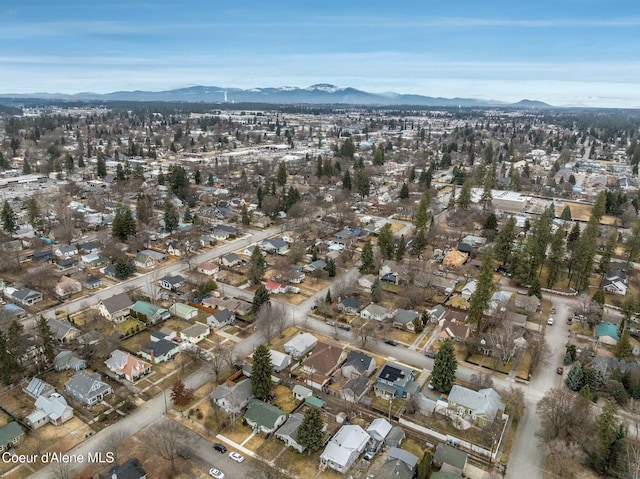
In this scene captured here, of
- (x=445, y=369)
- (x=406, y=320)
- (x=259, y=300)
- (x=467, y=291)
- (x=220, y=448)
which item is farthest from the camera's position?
(x=467, y=291)

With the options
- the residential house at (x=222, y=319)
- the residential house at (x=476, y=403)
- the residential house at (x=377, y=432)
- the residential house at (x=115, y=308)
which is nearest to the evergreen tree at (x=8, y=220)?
the residential house at (x=115, y=308)

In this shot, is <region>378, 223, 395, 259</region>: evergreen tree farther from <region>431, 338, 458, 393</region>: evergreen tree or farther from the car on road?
the car on road

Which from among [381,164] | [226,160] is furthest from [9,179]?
[381,164]

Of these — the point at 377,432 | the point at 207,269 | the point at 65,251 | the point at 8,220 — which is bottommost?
the point at 377,432

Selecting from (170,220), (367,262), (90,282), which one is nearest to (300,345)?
(367,262)

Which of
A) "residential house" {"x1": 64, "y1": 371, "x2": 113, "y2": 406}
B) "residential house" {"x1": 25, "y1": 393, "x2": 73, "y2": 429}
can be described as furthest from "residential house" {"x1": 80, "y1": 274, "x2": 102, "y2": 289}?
"residential house" {"x1": 25, "y1": 393, "x2": 73, "y2": 429}

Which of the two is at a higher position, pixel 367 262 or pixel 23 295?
pixel 367 262

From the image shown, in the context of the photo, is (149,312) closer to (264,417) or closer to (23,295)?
(23,295)

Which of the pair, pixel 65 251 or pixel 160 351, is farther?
pixel 65 251
